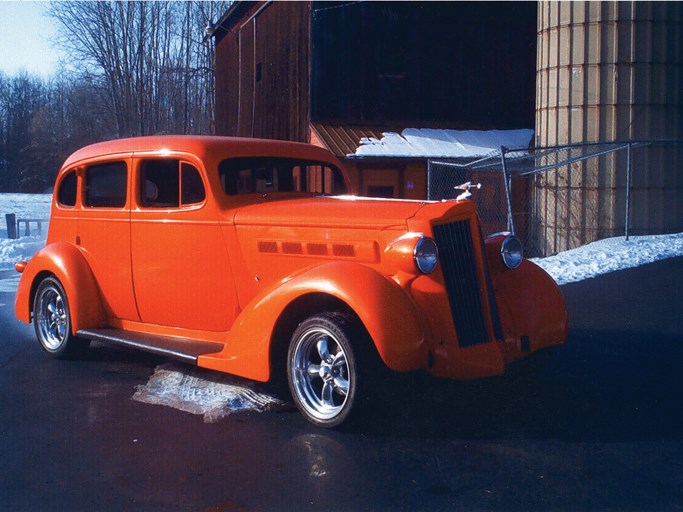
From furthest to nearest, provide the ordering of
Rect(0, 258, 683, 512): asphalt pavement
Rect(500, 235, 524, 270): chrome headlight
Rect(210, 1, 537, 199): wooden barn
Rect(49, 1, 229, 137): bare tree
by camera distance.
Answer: Rect(49, 1, 229, 137): bare tree, Rect(210, 1, 537, 199): wooden barn, Rect(500, 235, 524, 270): chrome headlight, Rect(0, 258, 683, 512): asphalt pavement

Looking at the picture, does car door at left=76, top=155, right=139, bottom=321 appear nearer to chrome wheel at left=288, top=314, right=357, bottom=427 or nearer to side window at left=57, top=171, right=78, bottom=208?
side window at left=57, top=171, right=78, bottom=208

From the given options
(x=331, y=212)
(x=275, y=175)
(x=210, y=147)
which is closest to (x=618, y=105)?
(x=275, y=175)

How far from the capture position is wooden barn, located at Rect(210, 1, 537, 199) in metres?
19.9

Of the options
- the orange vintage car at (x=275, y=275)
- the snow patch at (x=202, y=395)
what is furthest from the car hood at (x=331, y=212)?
the snow patch at (x=202, y=395)

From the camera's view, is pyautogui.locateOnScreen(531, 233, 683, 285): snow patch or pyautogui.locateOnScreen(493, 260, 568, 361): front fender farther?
pyautogui.locateOnScreen(531, 233, 683, 285): snow patch

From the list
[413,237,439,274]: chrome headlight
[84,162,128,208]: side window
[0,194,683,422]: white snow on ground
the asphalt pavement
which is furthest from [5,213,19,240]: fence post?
[413,237,439,274]: chrome headlight

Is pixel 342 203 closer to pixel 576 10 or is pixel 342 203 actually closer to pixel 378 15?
pixel 576 10

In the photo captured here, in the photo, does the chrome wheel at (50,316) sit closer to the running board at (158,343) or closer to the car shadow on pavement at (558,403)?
the running board at (158,343)

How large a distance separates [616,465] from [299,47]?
17.8 m

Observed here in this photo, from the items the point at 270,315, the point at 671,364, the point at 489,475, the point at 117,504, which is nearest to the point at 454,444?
the point at 489,475

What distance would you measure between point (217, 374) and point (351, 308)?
1878 millimetres

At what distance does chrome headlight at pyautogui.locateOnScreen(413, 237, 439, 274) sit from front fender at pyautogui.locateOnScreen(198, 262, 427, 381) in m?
0.19

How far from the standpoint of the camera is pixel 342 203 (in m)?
5.54

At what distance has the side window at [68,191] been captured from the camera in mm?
7215
